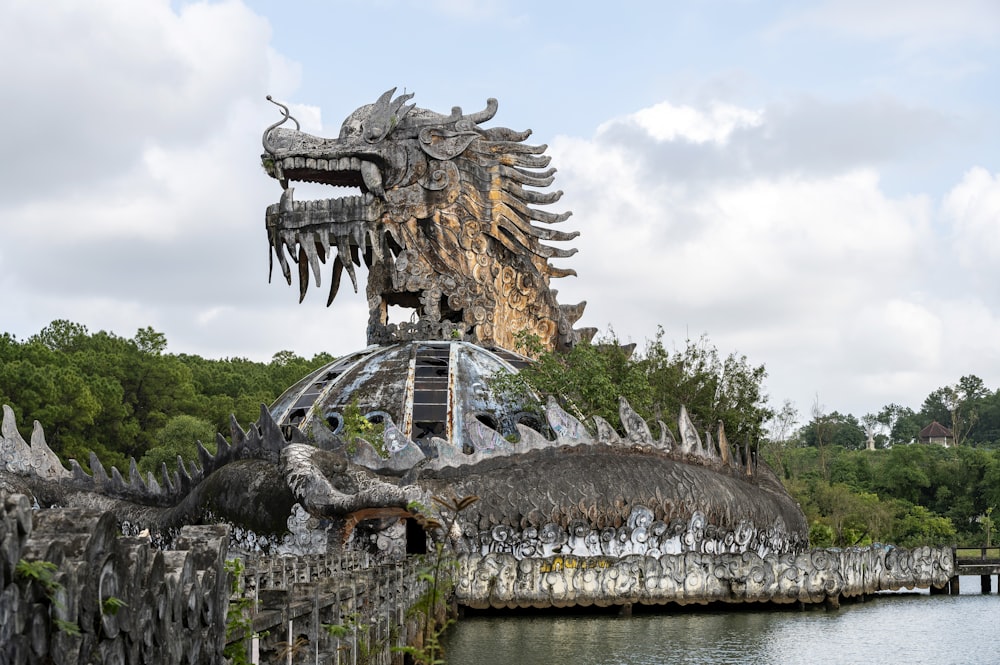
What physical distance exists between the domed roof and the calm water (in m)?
6.45

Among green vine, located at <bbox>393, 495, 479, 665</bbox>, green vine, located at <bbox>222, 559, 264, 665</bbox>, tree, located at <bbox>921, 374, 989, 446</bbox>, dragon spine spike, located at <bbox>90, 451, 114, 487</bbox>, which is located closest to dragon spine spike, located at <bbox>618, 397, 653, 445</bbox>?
green vine, located at <bbox>393, 495, 479, 665</bbox>

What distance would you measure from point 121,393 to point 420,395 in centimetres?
2239

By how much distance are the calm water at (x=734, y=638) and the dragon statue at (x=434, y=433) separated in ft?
7.27

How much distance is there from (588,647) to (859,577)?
1054cm

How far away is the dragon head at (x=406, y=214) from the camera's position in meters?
31.1

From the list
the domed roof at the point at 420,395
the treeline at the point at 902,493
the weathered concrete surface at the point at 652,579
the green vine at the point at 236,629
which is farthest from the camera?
the treeline at the point at 902,493

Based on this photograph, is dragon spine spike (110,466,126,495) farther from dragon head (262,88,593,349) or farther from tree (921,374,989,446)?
tree (921,374,989,446)

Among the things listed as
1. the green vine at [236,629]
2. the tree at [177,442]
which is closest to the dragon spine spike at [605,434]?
the green vine at [236,629]

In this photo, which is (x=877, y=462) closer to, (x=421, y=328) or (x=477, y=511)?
(x=421, y=328)

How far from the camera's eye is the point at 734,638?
63.0 feet

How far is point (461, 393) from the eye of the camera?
92.5 feet

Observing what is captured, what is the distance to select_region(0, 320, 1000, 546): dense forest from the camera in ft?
108

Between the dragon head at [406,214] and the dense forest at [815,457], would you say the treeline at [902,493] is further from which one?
the dragon head at [406,214]

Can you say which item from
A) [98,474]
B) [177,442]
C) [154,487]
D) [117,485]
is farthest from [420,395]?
[177,442]
